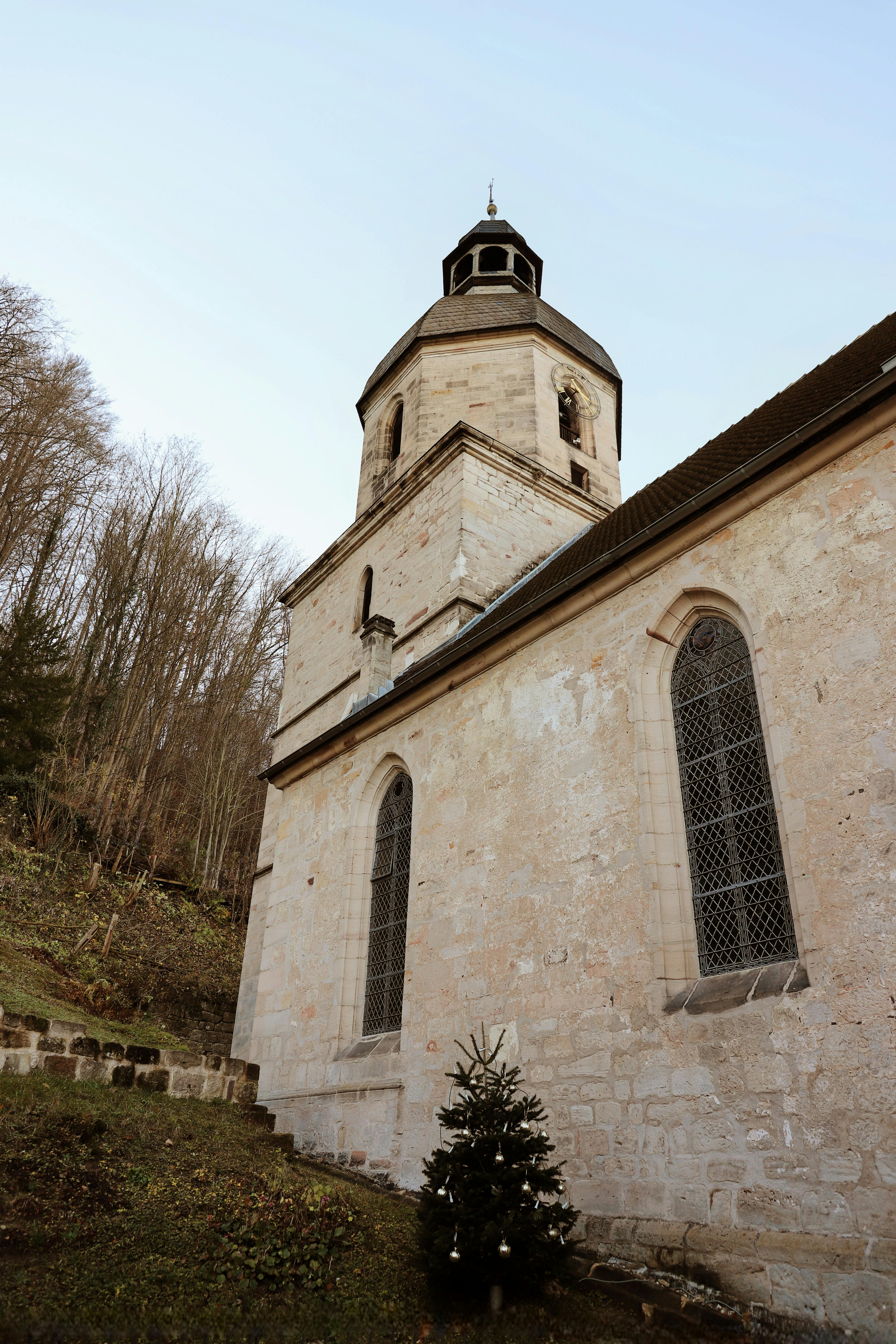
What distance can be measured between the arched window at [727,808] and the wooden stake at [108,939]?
995cm

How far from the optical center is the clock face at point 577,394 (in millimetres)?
16562

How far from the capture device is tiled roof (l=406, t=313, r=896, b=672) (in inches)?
294

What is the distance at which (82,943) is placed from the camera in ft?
43.1

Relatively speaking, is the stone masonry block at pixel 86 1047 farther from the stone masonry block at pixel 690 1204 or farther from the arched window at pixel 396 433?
the arched window at pixel 396 433

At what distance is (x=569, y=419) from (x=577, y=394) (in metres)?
0.52

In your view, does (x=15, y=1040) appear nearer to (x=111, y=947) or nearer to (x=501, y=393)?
(x=111, y=947)

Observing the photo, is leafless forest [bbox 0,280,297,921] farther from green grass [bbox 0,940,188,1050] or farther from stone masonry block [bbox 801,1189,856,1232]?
stone masonry block [bbox 801,1189,856,1232]

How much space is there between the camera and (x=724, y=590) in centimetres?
646

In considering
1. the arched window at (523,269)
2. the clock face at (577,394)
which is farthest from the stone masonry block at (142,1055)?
the arched window at (523,269)

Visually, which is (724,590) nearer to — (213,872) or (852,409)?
(852,409)

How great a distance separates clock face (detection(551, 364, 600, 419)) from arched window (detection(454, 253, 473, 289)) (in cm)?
435

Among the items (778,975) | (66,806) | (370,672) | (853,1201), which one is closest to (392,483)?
(370,672)

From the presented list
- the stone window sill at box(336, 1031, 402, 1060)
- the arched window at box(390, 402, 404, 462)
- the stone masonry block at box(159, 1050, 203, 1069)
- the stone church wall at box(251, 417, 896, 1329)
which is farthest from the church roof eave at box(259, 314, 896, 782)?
the arched window at box(390, 402, 404, 462)

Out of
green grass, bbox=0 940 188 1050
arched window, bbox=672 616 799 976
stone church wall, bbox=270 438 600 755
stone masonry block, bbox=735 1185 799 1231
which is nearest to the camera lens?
stone masonry block, bbox=735 1185 799 1231
